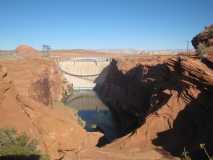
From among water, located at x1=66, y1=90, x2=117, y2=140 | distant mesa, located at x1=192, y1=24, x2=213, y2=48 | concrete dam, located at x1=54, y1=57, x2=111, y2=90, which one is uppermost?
distant mesa, located at x1=192, y1=24, x2=213, y2=48

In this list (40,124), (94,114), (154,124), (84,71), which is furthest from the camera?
(84,71)

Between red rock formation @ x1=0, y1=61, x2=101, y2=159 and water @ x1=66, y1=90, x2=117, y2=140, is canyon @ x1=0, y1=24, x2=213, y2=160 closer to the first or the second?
red rock formation @ x1=0, y1=61, x2=101, y2=159

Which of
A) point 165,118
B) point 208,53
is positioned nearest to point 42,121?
point 165,118

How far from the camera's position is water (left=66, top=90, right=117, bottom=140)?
113 ft

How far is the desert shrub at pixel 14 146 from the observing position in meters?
12.7

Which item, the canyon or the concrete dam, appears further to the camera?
the concrete dam

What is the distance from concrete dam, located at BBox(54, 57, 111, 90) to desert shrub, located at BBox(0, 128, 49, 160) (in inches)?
2558

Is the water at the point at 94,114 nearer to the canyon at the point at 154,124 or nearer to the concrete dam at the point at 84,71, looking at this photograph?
the canyon at the point at 154,124

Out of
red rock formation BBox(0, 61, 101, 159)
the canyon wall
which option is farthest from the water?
red rock formation BBox(0, 61, 101, 159)

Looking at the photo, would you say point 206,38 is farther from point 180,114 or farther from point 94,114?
point 94,114

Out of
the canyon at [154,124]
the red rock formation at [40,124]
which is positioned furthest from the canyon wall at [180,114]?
the red rock formation at [40,124]

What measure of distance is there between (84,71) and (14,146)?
72.2 meters

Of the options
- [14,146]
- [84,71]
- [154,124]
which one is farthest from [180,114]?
[84,71]

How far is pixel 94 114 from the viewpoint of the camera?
148ft
